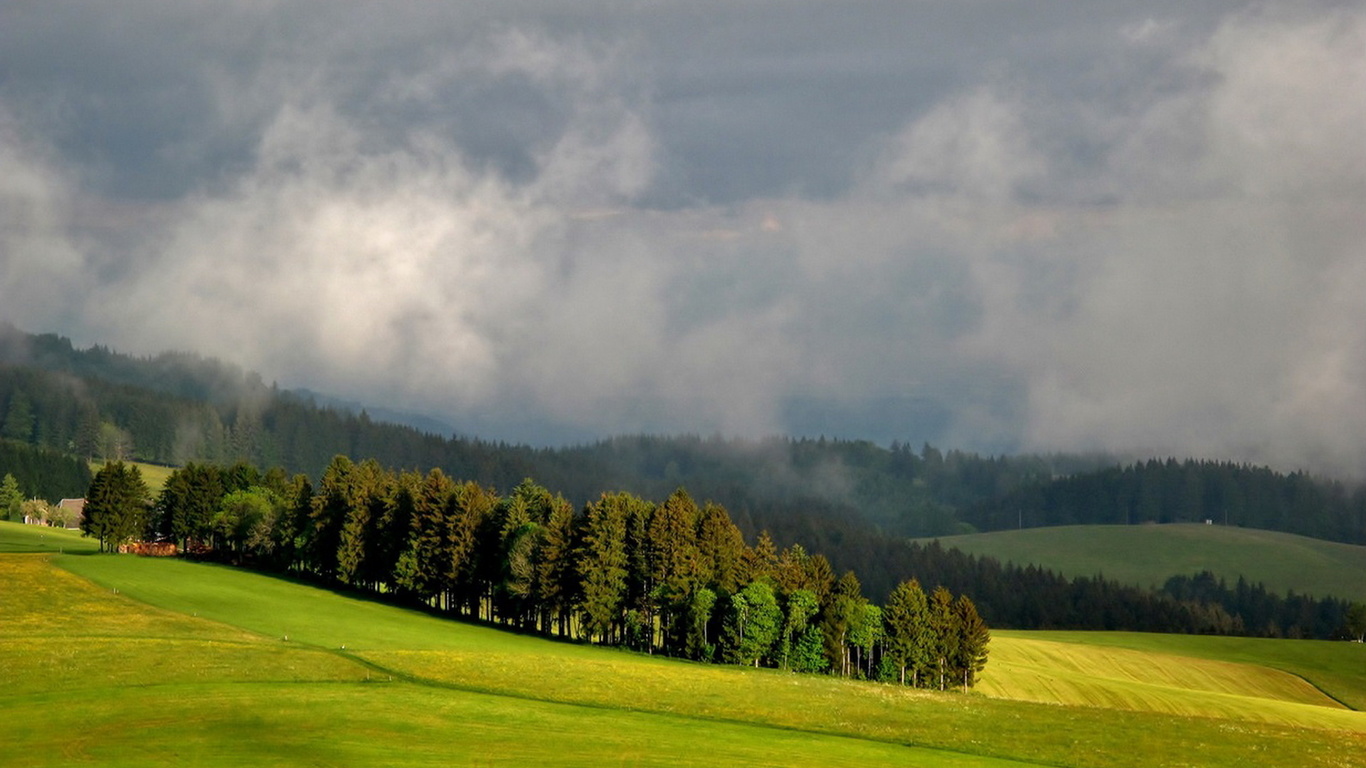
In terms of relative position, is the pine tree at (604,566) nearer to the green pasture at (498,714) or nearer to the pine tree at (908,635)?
the green pasture at (498,714)

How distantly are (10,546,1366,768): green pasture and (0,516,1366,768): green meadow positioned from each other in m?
0.20

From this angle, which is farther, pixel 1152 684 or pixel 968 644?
pixel 1152 684

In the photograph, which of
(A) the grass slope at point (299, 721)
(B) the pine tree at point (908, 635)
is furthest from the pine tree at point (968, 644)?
(A) the grass slope at point (299, 721)

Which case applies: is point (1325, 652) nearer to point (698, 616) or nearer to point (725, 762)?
point (698, 616)

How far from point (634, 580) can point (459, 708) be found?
185ft

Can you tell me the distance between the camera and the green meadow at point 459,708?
54.8 m

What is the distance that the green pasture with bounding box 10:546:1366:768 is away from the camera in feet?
179

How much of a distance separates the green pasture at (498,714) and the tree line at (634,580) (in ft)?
49.4

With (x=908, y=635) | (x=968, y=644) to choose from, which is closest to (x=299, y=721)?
(x=908, y=635)

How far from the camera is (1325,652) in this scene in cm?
16812

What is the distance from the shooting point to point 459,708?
211 ft

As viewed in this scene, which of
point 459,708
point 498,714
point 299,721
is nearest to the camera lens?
point 299,721

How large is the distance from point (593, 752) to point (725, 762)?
5894mm

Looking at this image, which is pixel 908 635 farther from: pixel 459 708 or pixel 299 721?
pixel 299 721
